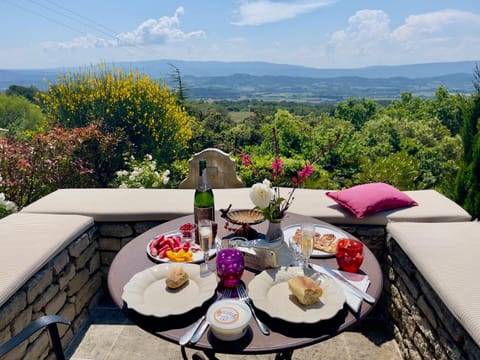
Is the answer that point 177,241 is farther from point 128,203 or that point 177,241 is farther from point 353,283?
point 128,203

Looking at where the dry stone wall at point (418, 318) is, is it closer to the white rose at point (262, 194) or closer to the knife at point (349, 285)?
the knife at point (349, 285)

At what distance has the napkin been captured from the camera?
54.0 inches

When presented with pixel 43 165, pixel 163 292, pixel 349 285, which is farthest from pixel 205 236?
pixel 43 165

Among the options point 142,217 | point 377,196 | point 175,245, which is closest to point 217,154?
point 142,217

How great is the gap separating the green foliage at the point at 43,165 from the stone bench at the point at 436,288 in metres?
3.55

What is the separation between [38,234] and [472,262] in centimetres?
267

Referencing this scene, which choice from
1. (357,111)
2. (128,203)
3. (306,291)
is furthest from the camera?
(357,111)

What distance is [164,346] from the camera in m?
2.33

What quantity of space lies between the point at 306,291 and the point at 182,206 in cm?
162

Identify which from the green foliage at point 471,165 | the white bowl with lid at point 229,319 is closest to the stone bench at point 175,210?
the green foliage at point 471,165

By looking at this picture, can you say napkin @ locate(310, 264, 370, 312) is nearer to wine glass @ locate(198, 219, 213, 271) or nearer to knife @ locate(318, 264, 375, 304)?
knife @ locate(318, 264, 375, 304)

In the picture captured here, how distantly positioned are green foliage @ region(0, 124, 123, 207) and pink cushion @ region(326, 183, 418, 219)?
121 inches

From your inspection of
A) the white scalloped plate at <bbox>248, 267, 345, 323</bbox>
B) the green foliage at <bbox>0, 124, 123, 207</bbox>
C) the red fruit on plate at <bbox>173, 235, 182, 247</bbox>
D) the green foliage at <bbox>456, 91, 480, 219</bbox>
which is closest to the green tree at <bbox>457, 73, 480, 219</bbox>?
the green foliage at <bbox>456, 91, 480, 219</bbox>

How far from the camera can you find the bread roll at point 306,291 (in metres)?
1.33
